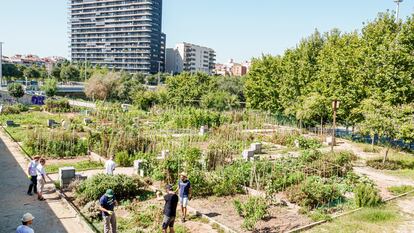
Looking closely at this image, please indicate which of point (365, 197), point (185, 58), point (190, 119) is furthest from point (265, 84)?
point (185, 58)

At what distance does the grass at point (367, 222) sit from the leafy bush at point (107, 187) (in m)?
5.66

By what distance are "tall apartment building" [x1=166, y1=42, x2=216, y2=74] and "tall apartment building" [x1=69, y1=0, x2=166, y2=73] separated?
3.98 meters

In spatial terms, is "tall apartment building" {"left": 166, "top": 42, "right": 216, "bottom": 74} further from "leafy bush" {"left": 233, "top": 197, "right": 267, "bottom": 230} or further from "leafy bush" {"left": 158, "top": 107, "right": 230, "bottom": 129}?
"leafy bush" {"left": 233, "top": 197, "right": 267, "bottom": 230}

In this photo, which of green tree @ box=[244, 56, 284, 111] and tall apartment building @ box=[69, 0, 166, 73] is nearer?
green tree @ box=[244, 56, 284, 111]

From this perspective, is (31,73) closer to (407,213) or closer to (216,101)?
(216,101)

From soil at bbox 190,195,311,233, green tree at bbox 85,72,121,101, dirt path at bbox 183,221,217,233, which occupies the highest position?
green tree at bbox 85,72,121,101

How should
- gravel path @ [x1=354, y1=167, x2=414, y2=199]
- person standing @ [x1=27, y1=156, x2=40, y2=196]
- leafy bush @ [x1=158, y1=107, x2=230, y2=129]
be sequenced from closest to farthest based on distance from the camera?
person standing @ [x1=27, y1=156, x2=40, y2=196] < gravel path @ [x1=354, y1=167, x2=414, y2=199] < leafy bush @ [x1=158, y1=107, x2=230, y2=129]

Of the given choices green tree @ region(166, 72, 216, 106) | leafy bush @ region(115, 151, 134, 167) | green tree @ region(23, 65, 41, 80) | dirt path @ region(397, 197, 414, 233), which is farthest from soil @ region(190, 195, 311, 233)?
green tree @ region(23, 65, 41, 80)

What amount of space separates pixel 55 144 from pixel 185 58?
4211 inches

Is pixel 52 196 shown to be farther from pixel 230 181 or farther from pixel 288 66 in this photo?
pixel 288 66

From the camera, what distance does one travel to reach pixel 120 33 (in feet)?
Result: 378

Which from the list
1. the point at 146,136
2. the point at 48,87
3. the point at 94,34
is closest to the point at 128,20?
the point at 94,34

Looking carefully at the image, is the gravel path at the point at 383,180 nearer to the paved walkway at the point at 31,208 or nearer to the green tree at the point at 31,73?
the paved walkway at the point at 31,208

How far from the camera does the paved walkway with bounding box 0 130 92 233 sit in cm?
906
